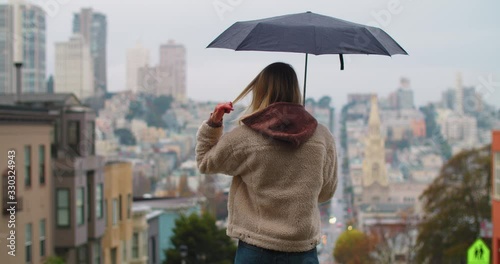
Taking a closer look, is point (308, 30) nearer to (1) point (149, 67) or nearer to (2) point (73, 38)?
(2) point (73, 38)

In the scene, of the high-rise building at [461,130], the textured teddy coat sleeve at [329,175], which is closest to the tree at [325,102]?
the high-rise building at [461,130]

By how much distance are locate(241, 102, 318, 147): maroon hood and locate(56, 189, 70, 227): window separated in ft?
87.0

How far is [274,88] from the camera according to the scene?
3.30 meters

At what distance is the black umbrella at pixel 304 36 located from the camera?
359 cm

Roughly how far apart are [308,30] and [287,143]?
0.64 metres

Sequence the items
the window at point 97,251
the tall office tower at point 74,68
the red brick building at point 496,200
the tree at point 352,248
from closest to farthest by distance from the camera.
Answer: the red brick building at point 496,200 < the window at point 97,251 < the tree at point 352,248 < the tall office tower at point 74,68

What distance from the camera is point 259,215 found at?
3258 mm

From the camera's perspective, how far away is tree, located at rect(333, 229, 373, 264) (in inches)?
2105

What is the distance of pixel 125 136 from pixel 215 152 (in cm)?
6714

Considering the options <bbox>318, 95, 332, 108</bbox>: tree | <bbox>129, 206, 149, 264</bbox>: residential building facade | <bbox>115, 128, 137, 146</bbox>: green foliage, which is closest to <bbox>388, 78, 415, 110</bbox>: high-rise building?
<bbox>318, 95, 332, 108</bbox>: tree

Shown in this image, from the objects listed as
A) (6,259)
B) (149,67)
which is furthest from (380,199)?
(6,259)

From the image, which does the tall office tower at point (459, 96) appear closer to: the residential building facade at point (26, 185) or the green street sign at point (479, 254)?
the green street sign at point (479, 254)

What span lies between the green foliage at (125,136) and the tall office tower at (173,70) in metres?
11.8

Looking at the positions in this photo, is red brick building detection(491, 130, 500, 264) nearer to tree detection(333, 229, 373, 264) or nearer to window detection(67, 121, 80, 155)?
window detection(67, 121, 80, 155)
